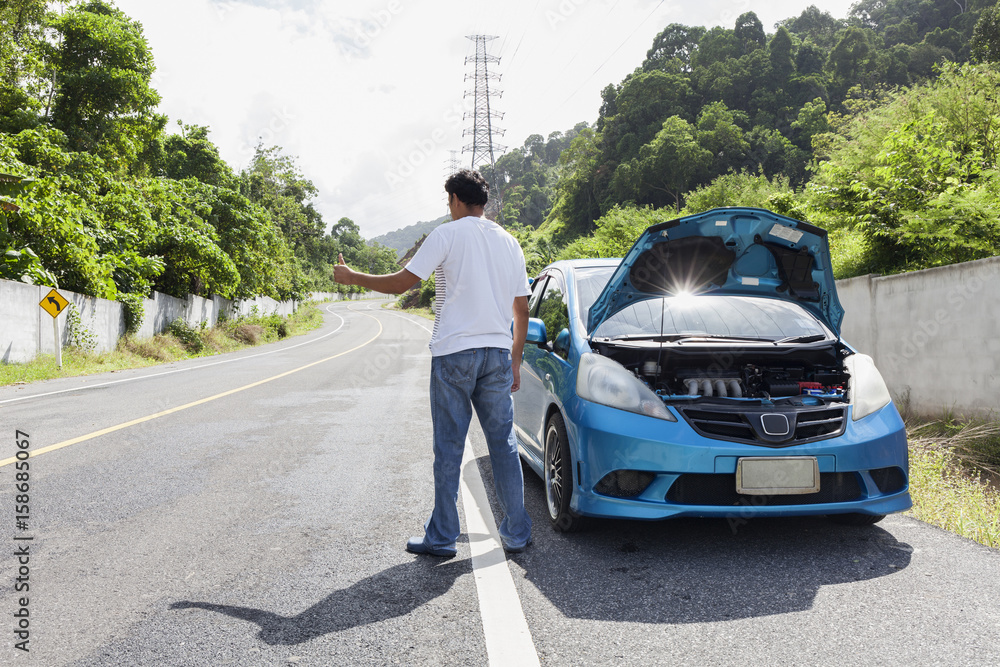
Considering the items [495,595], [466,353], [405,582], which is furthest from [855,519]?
[405,582]

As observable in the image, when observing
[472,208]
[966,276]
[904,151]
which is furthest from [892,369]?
[472,208]

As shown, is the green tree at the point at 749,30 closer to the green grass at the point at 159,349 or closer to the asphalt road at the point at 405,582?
the green grass at the point at 159,349

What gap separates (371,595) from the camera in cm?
284

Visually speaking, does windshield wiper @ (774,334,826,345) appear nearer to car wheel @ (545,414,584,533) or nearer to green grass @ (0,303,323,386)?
car wheel @ (545,414,584,533)

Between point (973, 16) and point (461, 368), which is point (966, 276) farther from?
point (973, 16)

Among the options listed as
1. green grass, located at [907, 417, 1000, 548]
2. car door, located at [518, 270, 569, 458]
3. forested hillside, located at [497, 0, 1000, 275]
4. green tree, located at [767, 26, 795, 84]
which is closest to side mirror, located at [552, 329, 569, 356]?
car door, located at [518, 270, 569, 458]

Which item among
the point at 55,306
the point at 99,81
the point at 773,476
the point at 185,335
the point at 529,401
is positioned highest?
the point at 99,81

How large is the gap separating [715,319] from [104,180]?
912 inches

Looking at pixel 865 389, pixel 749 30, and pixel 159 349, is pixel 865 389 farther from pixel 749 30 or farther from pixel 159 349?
pixel 749 30

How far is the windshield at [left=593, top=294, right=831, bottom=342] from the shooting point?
13.6 ft

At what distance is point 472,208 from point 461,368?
0.86m

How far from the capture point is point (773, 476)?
318cm

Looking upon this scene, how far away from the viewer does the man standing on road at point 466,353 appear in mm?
3244

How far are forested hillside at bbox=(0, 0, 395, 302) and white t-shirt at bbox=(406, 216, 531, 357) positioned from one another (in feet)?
50.7
